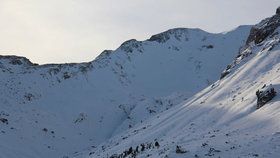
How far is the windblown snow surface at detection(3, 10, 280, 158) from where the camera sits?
35.2 meters

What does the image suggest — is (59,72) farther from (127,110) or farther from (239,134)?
(239,134)

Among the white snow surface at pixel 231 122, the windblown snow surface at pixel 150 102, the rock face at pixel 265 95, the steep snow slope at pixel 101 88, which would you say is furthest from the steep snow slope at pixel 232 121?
the steep snow slope at pixel 101 88

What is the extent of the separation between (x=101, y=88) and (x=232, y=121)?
2290 inches

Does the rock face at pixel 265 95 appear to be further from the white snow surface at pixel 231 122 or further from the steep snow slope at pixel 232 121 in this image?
the steep snow slope at pixel 232 121

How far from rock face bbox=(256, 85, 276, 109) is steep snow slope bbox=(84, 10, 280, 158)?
0.66 m

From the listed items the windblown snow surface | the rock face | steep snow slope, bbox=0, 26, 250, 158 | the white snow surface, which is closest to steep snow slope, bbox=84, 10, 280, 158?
→ the white snow surface

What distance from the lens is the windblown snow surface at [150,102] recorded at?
3516 centimetres

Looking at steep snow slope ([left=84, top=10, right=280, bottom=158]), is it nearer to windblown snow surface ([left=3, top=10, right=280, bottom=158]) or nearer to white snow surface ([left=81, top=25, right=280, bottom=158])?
white snow surface ([left=81, top=25, right=280, bottom=158])

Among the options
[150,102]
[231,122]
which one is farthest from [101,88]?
[231,122]

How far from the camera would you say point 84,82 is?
3765 inches

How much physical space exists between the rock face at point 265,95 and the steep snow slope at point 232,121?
657 millimetres

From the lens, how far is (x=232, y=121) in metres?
38.8

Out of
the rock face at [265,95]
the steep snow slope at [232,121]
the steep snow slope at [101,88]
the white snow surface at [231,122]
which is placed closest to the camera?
the white snow surface at [231,122]

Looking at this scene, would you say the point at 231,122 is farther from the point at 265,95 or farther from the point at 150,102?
the point at 150,102
